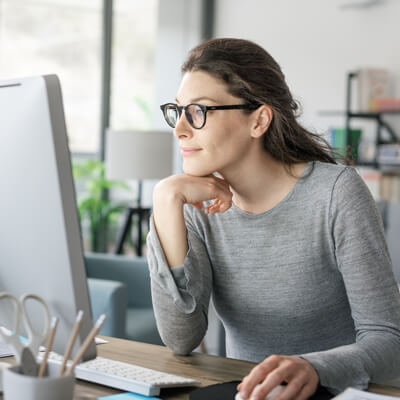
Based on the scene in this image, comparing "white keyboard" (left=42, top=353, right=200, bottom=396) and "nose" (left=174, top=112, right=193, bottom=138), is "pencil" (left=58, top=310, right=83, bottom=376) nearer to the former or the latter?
"white keyboard" (left=42, top=353, right=200, bottom=396)

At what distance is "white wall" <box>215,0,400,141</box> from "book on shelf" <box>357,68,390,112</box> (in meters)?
0.10

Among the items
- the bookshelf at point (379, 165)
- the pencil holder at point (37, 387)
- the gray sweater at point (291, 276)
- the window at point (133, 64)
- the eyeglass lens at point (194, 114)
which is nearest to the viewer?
the pencil holder at point (37, 387)

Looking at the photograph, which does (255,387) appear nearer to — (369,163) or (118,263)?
(118,263)

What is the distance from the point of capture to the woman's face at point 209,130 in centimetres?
136

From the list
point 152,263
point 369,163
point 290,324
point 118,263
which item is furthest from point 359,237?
point 369,163

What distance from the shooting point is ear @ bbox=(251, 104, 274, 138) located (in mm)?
→ 1415

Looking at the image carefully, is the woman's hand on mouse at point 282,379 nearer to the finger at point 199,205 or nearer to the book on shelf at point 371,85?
the finger at point 199,205

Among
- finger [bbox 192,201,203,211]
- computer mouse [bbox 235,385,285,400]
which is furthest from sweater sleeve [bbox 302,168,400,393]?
finger [bbox 192,201,203,211]

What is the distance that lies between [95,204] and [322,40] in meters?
2.31

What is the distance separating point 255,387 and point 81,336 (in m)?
0.28

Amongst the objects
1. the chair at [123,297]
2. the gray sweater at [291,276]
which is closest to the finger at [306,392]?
the gray sweater at [291,276]

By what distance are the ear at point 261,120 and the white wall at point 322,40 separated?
3.44 meters

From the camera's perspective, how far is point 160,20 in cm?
550

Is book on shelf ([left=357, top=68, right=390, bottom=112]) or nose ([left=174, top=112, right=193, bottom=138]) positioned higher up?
book on shelf ([left=357, top=68, right=390, bottom=112])
